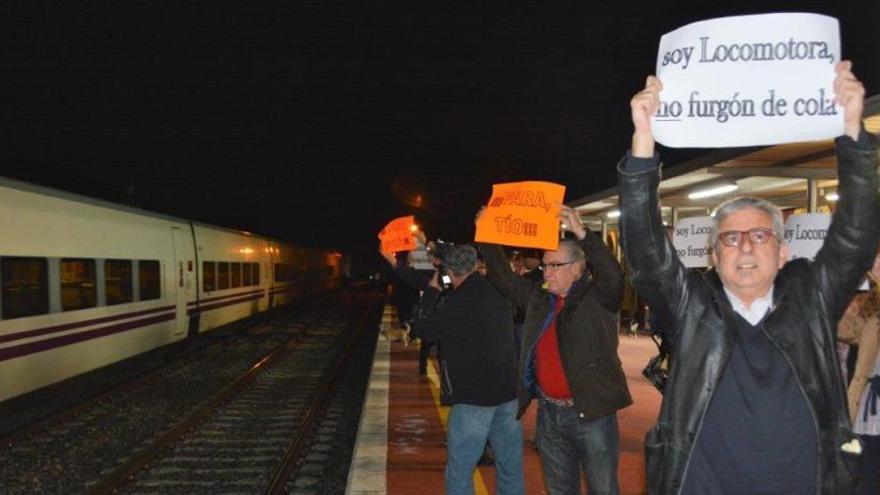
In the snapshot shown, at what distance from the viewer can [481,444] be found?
473 centimetres

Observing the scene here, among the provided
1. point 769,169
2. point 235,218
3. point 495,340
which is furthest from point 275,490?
point 235,218

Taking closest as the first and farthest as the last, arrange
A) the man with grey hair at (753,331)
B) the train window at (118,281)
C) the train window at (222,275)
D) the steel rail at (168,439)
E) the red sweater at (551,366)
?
the man with grey hair at (753,331)
the red sweater at (551,366)
the steel rail at (168,439)
the train window at (118,281)
the train window at (222,275)

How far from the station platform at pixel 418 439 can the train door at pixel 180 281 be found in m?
5.71

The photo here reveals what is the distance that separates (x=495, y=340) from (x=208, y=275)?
1531 centimetres

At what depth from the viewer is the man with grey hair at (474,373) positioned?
4.73 meters

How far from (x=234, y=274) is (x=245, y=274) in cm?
163

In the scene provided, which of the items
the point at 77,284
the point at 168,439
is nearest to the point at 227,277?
the point at 77,284

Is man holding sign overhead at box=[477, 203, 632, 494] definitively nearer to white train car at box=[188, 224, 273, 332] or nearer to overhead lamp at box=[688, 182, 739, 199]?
overhead lamp at box=[688, 182, 739, 199]

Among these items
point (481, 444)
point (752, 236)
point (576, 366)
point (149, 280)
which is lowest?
point (481, 444)

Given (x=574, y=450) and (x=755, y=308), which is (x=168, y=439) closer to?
(x=574, y=450)

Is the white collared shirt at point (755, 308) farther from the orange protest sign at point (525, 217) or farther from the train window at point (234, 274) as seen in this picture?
the train window at point (234, 274)

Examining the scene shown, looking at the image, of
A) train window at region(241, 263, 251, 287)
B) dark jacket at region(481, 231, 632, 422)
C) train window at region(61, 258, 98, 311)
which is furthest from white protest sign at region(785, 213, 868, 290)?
train window at region(241, 263, 251, 287)

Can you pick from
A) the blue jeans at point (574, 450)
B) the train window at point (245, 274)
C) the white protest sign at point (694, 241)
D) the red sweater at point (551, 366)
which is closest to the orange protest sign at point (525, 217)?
the red sweater at point (551, 366)

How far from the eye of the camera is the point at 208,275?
19.1 meters
